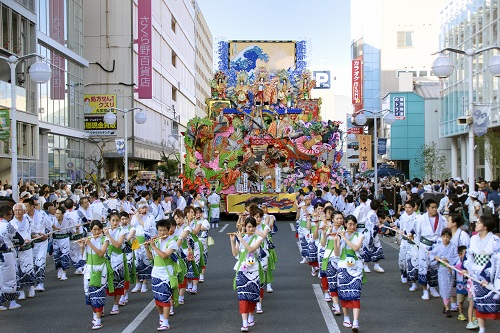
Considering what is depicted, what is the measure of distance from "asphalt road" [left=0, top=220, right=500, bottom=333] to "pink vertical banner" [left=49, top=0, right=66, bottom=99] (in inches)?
821

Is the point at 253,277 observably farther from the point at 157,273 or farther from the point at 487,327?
the point at 487,327

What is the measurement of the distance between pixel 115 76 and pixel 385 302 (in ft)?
118

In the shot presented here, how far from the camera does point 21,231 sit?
33.3 feet

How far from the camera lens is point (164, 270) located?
8102 millimetres

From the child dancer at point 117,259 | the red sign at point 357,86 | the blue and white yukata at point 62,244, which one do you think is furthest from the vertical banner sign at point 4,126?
the red sign at point 357,86

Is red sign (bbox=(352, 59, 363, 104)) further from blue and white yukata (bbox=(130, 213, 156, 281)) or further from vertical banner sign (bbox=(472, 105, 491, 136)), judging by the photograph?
blue and white yukata (bbox=(130, 213, 156, 281))

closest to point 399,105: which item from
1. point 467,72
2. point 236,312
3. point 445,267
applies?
point 467,72

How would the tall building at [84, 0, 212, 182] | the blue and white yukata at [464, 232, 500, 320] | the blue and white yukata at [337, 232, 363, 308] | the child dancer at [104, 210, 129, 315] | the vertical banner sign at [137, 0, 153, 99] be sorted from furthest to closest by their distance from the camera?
the tall building at [84, 0, 212, 182] → the vertical banner sign at [137, 0, 153, 99] → the child dancer at [104, 210, 129, 315] → the blue and white yukata at [337, 232, 363, 308] → the blue and white yukata at [464, 232, 500, 320]

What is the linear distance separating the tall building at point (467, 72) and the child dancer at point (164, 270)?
20028mm

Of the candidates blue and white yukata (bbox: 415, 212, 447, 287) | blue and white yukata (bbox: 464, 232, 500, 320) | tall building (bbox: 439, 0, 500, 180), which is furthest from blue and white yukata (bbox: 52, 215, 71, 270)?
tall building (bbox: 439, 0, 500, 180)

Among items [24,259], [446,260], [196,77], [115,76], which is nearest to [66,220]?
[24,259]

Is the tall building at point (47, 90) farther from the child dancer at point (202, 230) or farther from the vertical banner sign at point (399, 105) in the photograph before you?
the vertical banner sign at point (399, 105)

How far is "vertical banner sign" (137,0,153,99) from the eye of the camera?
40.7 m

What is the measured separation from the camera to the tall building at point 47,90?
25.4m
